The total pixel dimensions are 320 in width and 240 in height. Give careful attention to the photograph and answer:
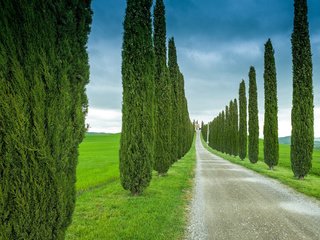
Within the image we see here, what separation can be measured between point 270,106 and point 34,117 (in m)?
22.5

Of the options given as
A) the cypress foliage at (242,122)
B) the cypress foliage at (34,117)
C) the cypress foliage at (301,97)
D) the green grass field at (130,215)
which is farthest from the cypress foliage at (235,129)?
the cypress foliage at (34,117)

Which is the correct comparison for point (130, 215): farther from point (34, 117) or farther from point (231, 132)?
point (231, 132)

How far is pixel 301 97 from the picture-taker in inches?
659

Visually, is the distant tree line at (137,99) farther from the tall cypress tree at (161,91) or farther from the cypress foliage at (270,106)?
the cypress foliage at (270,106)

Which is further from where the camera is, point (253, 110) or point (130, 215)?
point (253, 110)

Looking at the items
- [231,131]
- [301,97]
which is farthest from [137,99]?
[231,131]

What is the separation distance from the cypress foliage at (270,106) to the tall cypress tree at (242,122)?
11390 mm

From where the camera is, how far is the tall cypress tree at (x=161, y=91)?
15.4m

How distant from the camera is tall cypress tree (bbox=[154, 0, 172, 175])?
15414mm

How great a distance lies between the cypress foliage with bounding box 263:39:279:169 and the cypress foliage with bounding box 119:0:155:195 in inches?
597

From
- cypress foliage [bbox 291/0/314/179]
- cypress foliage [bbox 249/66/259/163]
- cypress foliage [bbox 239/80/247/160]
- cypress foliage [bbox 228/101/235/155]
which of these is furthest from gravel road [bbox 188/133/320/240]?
cypress foliage [bbox 228/101/235/155]

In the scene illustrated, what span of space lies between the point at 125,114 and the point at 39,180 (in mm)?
6746

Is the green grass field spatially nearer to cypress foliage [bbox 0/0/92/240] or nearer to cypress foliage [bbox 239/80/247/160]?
cypress foliage [bbox 0/0/92/240]

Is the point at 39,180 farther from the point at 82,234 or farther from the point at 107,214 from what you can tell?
the point at 107,214
